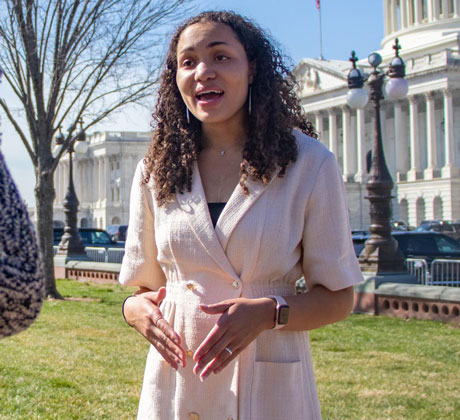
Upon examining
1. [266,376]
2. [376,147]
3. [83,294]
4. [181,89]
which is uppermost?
[376,147]

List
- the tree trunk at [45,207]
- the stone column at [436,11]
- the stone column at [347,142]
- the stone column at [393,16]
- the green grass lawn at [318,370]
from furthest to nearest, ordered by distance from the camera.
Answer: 1. the stone column at [393,16]
2. the stone column at [436,11]
3. the stone column at [347,142]
4. the tree trunk at [45,207]
5. the green grass lawn at [318,370]

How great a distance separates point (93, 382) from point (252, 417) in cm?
527

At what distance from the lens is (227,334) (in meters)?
2.14

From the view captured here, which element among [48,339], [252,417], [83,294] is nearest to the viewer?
[252,417]

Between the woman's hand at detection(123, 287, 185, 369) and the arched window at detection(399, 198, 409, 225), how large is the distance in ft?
242

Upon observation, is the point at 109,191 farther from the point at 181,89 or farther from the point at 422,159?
the point at 181,89

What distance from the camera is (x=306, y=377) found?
7.82 feet

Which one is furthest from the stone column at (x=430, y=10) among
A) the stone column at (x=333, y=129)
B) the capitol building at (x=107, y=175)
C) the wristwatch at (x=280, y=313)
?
the wristwatch at (x=280, y=313)

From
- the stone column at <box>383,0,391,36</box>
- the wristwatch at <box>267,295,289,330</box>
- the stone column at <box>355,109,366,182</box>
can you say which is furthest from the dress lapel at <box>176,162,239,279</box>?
the stone column at <box>383,0,391,36</box>

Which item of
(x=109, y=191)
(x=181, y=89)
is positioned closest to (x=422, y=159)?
(x=109, y=191)

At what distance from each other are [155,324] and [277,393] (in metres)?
0.44

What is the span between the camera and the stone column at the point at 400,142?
253 ft

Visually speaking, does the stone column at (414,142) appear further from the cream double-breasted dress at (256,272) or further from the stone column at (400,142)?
the cream double-breasted dress at (256,272)

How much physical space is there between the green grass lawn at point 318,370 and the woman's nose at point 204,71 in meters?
4.17
